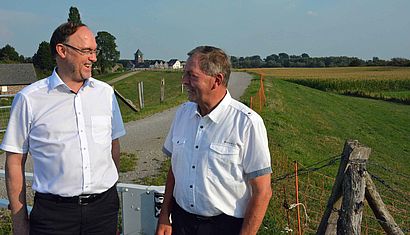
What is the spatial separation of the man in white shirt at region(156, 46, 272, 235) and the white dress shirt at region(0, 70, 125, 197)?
555 millimetres

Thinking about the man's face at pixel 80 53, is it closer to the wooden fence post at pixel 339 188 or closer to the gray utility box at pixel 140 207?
the gray utility box at pixel 140 207

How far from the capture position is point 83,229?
2678mm

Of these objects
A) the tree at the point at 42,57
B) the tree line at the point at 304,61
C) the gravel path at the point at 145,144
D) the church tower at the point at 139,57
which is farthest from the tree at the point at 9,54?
the gravel path at the point at 145,144

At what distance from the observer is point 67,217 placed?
262cm

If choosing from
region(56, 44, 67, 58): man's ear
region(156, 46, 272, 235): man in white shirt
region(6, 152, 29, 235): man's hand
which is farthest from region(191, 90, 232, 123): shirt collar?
region(6, 152, 29, 235): man's hand

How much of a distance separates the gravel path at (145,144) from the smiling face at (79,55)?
4377 mm

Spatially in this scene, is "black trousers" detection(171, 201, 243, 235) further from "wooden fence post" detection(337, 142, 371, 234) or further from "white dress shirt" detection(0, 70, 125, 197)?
"wooden fence post" detection(337, 142, 371, 234)

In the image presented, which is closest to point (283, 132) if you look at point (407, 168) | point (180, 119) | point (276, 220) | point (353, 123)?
point (407, 168)

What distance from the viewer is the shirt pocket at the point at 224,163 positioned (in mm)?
2432

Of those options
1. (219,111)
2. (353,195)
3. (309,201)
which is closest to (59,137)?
(219,111)

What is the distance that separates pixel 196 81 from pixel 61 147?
35.9 inches

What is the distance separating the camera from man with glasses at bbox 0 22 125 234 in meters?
2.59

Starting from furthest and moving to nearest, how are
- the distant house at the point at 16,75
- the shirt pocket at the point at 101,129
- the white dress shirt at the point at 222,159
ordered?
the distant house at the point at 16,75 < the shirt pocket at the point at 101,129 < the white dress shirt at the point at 222,159

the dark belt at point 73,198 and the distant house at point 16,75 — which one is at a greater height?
the dark belt at point 73,198
